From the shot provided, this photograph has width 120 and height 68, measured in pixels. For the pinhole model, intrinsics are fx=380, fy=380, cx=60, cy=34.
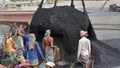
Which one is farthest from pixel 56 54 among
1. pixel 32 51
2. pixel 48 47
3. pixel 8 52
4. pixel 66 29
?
pixel 8 52

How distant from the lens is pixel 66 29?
40.7 ft

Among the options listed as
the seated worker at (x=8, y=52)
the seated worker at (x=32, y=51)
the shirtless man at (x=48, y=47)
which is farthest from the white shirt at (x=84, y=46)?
the seated worker at (x=8, y=52)

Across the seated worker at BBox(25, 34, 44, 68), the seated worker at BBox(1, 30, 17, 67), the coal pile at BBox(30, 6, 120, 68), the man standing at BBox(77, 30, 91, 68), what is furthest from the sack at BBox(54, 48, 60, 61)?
the seated worker at BBox(1, 30, 17, 67)

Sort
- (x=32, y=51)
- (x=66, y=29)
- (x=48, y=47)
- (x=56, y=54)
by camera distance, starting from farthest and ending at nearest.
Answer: (x=66, y=29) < (x=56, y=54) < (x=48, y=47) < (x=32, y=51)

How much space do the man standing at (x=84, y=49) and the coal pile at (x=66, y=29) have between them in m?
1.29

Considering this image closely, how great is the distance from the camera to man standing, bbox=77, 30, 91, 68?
1058 cm

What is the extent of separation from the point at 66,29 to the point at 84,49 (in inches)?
73.1

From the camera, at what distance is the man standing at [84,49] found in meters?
10.6

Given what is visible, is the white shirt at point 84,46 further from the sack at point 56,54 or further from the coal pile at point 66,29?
the coal pile at point 66,29

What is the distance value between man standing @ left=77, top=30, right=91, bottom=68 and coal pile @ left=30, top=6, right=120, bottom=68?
1287mm

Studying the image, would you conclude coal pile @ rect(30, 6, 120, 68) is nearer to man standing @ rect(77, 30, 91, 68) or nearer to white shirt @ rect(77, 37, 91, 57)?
man standing @ rect(77, 30, 91, 68)

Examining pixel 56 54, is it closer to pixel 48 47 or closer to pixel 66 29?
pixel 48 47

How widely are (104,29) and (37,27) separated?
530 inches

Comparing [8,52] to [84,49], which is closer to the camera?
[8,52]
